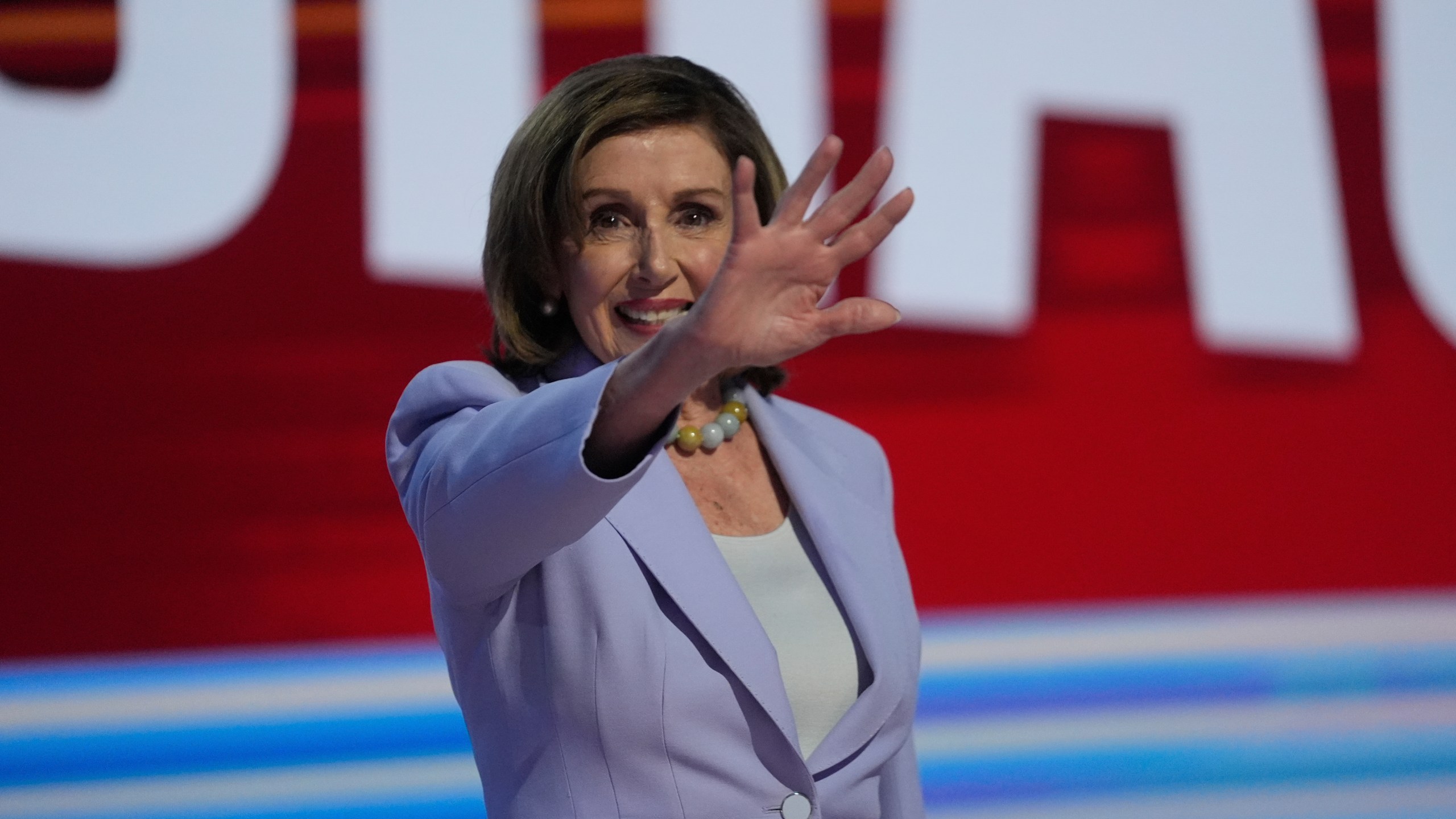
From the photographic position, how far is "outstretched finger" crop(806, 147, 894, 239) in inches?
37.7

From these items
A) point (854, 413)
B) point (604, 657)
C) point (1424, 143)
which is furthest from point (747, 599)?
point (1424, 143)

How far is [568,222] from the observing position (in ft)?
4.61

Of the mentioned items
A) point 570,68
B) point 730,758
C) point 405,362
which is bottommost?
point 730,758

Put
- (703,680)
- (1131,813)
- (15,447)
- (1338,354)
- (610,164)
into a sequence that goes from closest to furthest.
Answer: (703,680)
(610,164)
(15,447)
(1131,813)
(1338,354)

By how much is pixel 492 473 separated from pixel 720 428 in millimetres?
484

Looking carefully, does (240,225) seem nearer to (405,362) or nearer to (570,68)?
(405,362)

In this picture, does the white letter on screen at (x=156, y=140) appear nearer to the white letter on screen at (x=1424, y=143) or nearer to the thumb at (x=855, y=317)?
the thumb at (x=855, y=317)

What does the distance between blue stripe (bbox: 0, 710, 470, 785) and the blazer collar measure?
4.77 feet

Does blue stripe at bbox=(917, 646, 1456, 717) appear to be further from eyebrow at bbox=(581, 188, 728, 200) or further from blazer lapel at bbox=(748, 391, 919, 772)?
eyebrow at bbox=(581, 188, 728, 200)

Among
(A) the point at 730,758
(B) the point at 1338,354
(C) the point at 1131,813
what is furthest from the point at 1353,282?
(A) the point at 730,758

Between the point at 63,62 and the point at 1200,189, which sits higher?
the point at 63,62

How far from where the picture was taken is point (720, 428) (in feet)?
4.98

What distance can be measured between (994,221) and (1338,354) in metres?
0.87

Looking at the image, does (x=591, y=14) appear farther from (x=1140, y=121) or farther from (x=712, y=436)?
(x=712, y=436)
